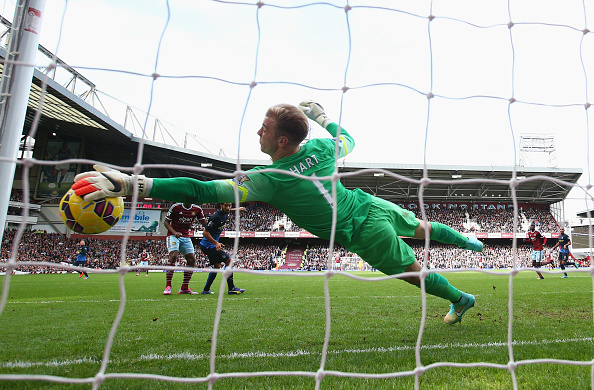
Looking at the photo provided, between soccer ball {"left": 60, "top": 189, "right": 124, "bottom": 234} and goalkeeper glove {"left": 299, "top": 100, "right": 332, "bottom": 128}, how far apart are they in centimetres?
170

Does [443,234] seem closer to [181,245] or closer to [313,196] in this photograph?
[313,196]

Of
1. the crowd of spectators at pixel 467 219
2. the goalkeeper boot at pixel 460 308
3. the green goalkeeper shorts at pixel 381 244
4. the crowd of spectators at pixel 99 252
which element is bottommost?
the crowd of spectators at pixel 99 252

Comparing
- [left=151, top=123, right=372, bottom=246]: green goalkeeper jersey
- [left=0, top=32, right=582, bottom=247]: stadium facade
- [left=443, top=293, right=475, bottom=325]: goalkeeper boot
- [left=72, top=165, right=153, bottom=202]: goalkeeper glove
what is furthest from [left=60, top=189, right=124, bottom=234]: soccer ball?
[left=0, top=32, right=582, bottom=247]: stadium facade

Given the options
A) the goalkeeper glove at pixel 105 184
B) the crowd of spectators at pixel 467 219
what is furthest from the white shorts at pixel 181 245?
the crowd of spectators at pixel 467 219

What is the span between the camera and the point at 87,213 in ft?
7.88

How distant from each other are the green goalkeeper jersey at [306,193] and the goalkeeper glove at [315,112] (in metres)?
0.30

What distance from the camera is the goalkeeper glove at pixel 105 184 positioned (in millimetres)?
2180

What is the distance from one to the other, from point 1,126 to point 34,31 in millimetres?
812

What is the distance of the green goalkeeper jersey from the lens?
2.54 m

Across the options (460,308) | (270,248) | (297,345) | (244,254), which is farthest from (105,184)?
(270,248)

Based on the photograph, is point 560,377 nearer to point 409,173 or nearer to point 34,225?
point 409,173

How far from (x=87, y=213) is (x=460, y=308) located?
10.5 feet

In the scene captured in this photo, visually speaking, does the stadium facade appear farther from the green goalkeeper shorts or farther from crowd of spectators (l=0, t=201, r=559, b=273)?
the green goalkeeper shorts

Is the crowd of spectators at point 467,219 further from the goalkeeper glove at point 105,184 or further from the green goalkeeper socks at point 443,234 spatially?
the goalkeeper glove at point 105,184
